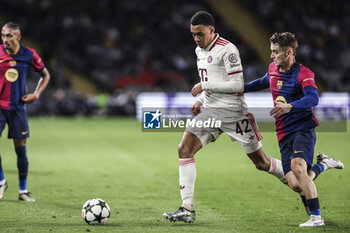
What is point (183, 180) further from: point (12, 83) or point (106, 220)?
point (12, 83)

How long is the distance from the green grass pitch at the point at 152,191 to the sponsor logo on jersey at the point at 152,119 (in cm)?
99

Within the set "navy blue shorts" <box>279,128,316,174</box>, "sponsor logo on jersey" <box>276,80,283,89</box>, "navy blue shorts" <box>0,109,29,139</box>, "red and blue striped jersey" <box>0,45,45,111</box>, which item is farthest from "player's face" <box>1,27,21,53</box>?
"navy blue shorts" <box>279,128,316,174</box>

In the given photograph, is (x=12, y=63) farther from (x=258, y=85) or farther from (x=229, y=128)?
(x=258, y=85)

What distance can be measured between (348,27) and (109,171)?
75.1 ft

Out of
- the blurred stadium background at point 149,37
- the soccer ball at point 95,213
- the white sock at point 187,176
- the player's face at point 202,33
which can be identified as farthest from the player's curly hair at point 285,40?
the blurred stadium background at point 149,37

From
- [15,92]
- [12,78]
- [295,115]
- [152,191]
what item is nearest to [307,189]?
[295,115]

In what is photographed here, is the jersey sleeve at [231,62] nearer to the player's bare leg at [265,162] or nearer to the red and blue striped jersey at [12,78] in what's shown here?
the player's bare leg at [265,162]

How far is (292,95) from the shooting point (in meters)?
5.95

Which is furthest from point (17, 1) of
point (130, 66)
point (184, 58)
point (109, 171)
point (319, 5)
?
point (109, 171)

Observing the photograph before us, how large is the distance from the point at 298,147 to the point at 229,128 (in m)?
0.80

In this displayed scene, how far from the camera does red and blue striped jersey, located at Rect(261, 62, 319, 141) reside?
588cm

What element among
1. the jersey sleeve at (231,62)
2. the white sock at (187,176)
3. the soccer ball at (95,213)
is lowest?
the soccer ball at (95,213)

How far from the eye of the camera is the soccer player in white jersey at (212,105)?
19.9 ft

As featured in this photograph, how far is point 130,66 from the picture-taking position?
30.7 metres
